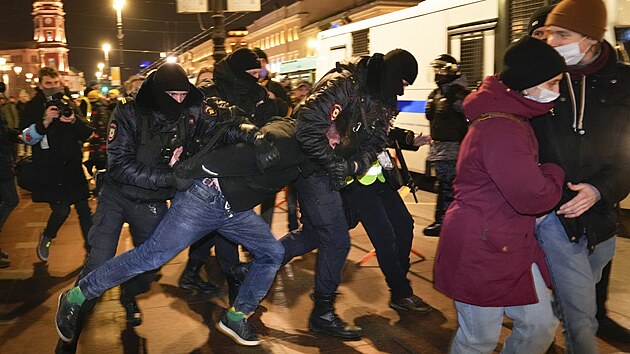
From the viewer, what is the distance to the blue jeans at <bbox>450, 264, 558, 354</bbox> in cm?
303

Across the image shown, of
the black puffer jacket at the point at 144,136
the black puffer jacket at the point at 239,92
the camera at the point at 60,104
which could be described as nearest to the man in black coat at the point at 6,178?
the camera at the point at 60,104

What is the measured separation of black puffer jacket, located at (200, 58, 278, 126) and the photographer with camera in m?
1.68

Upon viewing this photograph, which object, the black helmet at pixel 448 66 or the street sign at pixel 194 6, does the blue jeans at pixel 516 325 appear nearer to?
the black helmet at pixel 448 66

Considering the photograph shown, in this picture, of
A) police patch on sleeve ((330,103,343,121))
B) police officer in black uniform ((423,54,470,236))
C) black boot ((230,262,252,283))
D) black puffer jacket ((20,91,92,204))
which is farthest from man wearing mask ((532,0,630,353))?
black puffer jacket ((20,91,92,204))

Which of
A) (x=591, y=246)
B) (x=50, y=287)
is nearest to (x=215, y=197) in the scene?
(x=591, y=246)

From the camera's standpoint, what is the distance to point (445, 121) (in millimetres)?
7414

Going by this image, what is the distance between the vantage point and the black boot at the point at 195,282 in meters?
5.80

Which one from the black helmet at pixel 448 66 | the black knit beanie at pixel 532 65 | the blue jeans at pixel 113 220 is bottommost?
the blue jeans at pixel 113 220

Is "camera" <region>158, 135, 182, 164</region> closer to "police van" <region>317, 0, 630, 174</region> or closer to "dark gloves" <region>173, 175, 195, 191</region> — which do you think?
"dark gloves" <region>173, 175, 195, 191</region>

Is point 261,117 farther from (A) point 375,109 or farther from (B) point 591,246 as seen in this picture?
(B) point 591,246

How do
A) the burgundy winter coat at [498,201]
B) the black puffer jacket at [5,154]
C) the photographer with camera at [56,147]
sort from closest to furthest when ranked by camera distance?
the burgundy winter coat at [498,201], the photographer with camera at [56,147], the black puffer jacket at [5,154]

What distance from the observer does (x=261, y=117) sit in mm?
5703

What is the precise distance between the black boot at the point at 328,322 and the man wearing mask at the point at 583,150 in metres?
1.78

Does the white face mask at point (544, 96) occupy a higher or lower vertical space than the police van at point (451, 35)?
lower
